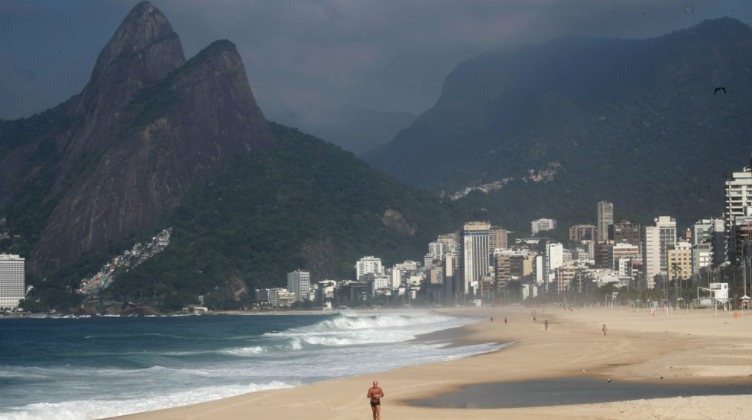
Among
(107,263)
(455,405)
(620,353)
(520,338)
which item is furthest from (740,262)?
(107,263)

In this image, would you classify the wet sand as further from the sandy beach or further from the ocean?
the ocean

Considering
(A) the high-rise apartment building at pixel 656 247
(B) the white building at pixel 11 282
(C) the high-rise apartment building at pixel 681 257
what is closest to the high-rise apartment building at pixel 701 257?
(C) the high-rise apartment building at pixel 681 257

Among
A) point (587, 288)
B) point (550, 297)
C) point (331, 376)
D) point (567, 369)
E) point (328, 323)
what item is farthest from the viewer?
point (550, 297)

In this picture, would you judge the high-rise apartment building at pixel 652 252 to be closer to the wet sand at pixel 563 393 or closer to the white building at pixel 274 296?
the white building at pixel 274 296

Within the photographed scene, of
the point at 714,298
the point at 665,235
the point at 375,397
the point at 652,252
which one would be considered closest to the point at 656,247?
the point at 652,252

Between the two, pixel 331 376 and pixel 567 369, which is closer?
pixel 567 369

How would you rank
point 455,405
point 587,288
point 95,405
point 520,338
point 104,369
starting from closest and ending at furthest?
1. point 455,405
2. point 95,405
3. point 104,369
4. point 520,338
5. point 587,288

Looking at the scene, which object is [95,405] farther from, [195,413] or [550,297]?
[550,297]

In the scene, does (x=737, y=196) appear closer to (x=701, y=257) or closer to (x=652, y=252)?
(x=701, y=257)
